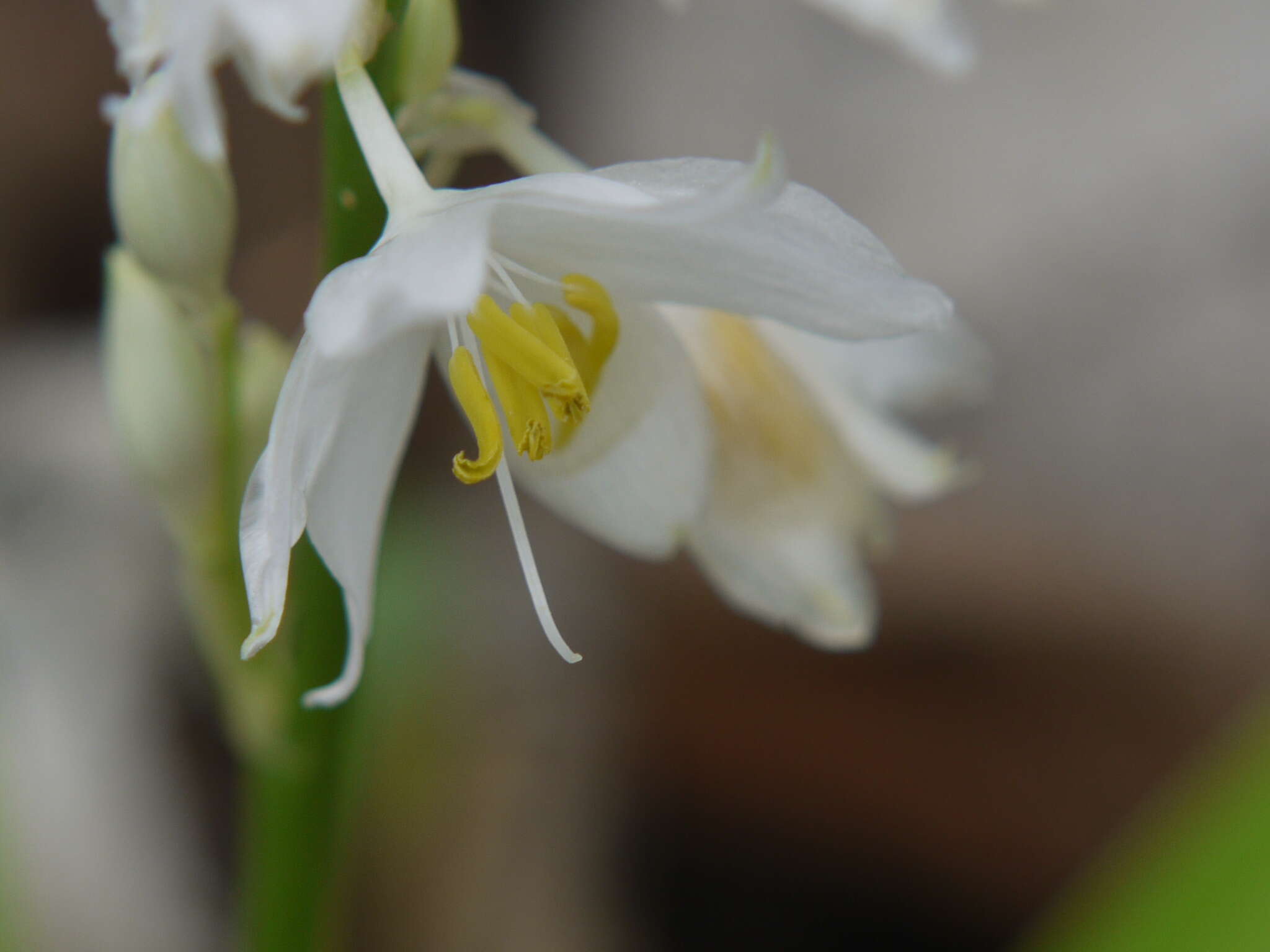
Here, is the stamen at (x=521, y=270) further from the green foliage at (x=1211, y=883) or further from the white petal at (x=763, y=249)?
the green foliage at (x=1211, y=883)

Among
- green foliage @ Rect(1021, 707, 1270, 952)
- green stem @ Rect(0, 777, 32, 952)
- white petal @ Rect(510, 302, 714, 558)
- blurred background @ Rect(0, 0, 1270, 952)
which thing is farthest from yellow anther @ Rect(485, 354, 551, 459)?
blurred background @ Rect(0, 0, 1270, 952)

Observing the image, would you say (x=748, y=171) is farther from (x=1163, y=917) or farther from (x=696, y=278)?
(x=1163, y=917)

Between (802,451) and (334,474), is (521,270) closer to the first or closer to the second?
(334,474)

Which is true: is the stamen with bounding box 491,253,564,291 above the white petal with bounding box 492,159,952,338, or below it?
below

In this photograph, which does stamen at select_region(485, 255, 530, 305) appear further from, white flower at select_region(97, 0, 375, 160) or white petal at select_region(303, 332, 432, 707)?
white flower at select_region(97, 0, 375, 160)

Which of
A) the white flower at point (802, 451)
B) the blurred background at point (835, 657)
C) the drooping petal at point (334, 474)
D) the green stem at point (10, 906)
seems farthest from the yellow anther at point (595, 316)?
the blurred background at point (835, 657)

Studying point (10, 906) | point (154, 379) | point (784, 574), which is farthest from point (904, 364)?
point (10, 906)
